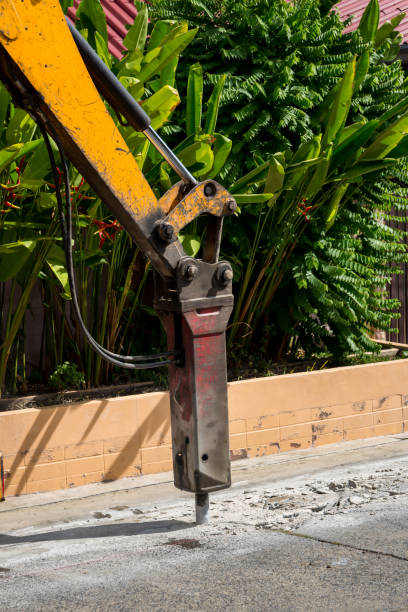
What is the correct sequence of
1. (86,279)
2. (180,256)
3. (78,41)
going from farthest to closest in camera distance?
1. (86,279)
2. (180,256)
3. (78,41)

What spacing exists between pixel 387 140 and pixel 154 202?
296cm

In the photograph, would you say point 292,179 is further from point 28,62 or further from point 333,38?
point 28,62

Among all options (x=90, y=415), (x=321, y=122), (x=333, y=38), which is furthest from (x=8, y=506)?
(x=333, y=38)

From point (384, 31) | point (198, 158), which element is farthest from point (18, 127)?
point (384, 31)

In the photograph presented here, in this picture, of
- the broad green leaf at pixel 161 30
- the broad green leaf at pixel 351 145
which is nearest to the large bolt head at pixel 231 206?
the broad green leaf at pixel 161 30

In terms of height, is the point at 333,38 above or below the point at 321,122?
above

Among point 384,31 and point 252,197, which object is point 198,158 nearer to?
point 252,197

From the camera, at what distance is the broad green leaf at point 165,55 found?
568 cm

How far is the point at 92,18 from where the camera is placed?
600 cm

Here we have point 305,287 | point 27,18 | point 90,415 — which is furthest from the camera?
point 305,287

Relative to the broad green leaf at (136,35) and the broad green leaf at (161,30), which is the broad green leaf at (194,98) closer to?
the broad green leaf at (161,30)

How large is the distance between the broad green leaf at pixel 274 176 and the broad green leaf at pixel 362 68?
1408mm

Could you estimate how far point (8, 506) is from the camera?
5297mm

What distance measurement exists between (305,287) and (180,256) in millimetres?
2607
